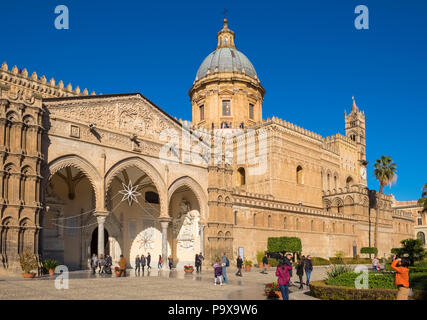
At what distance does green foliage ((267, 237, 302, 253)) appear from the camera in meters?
37.4

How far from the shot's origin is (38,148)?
78.5 feet

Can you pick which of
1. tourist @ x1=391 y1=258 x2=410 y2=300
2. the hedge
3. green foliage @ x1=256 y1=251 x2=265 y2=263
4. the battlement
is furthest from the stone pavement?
the battlement

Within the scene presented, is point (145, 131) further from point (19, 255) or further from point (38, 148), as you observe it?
point (19, 255)

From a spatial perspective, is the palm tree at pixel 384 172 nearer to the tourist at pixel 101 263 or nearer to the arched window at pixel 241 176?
the arched window at pixel 241 176

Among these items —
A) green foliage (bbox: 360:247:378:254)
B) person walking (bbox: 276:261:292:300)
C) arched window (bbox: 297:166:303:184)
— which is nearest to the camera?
person walking (bbox: 276:261:292:300)

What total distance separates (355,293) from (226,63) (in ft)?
161

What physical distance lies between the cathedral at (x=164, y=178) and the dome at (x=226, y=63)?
8.2 inches

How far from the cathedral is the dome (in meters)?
0.21

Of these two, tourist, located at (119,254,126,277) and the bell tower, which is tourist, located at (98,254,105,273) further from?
the bell tower

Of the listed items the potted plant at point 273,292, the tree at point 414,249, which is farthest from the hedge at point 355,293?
the tree at point 414,249

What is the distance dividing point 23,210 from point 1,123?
15.0 ft

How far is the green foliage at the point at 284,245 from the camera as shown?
37438 mm

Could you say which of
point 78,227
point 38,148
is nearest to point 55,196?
point 78,227

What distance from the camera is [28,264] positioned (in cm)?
2181
